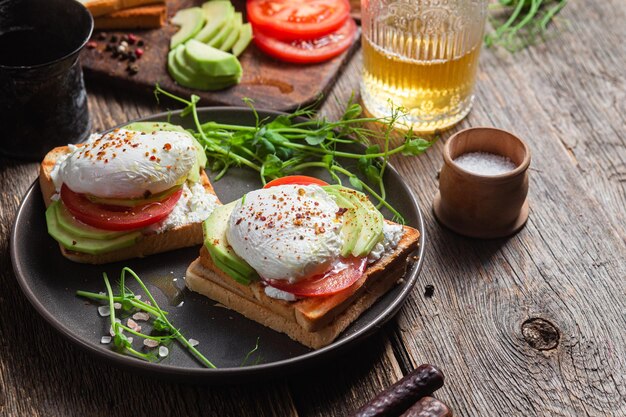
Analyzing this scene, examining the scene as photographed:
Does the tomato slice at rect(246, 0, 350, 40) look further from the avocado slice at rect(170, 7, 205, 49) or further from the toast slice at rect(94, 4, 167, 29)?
the toast slice at rect(94, 4, 167, 29)

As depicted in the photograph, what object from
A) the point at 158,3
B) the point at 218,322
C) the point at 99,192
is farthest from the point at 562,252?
the point at 158,3

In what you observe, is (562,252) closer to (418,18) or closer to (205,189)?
(418,18)

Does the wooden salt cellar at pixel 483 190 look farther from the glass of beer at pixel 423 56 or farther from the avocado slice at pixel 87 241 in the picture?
the avocado slice at pixel 87 241

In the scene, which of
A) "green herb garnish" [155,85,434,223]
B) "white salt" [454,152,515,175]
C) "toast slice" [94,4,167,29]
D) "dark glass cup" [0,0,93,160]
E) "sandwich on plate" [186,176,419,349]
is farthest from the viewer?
"toast slice" [94,4,167,29]

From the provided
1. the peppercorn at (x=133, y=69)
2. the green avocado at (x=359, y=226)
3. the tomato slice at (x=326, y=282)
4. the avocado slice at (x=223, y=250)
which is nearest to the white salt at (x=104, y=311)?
the avocado slice at (x=223, y=250)

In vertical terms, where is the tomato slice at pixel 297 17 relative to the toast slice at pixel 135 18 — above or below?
above

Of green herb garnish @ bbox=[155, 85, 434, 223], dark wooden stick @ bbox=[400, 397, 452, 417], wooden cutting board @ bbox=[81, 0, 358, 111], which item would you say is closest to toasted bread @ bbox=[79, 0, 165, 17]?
wooden cutting board @ bbox=[81, 0, 358, 111]
